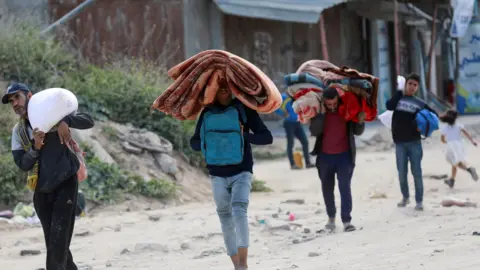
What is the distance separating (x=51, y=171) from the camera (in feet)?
22.2

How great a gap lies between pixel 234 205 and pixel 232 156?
361 millimetres

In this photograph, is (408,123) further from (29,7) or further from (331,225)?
(29,7)

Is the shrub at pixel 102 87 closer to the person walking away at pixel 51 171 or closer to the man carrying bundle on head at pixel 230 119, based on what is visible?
the man carrying bundle on head at pixel 230 119

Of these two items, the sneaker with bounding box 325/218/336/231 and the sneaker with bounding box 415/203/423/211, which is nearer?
the sneaker with bounding box 325/218/336/231

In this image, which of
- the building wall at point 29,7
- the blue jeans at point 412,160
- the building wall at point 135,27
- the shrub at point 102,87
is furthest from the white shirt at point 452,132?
the building wall at point 29,7

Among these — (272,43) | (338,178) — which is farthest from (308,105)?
(272,43)

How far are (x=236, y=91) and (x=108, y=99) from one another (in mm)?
8197

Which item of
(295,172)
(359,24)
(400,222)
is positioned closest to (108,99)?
(295,172)

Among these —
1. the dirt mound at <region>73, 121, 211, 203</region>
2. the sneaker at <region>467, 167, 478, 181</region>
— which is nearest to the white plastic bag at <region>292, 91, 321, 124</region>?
the dirt mound at <region>73, 121, 211, 203</region>

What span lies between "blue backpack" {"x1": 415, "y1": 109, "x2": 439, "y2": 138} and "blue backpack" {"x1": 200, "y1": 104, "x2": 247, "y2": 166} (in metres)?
4.31

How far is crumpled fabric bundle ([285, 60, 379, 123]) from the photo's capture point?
31.5 feet

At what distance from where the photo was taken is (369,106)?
9.62m

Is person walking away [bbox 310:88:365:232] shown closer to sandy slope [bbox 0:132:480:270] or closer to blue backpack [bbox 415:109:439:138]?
sandy slope [bbox 0:132:480:270]

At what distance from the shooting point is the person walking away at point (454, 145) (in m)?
14.3
